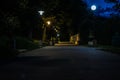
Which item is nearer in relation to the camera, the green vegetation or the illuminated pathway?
the illuminated pathway

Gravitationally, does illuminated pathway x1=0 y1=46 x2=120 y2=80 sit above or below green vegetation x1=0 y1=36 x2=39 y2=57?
below

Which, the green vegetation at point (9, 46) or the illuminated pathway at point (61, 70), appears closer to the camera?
the illuminated pathway at point (61, 70)

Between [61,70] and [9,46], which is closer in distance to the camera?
[61,70]

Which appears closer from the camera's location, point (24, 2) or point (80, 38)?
point (24, 2)

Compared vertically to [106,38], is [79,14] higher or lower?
higher

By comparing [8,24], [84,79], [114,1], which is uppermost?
[114,1]

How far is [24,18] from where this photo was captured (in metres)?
43.8

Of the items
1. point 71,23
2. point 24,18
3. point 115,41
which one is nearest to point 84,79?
point 24,18

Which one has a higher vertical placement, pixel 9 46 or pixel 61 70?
pixel 9 46

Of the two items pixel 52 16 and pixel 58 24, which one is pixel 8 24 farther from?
pixel 58 24

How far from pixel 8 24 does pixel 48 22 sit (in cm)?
5920

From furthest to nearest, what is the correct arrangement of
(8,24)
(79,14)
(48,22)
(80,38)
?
(79,14)
(80,38)
(48,22)
(8,24)

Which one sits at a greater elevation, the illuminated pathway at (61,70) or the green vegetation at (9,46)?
the green vegetation at (9,46)

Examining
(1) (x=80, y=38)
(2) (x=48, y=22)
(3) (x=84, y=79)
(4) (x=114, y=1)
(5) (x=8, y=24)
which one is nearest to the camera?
(3) (x=84, y=79)
